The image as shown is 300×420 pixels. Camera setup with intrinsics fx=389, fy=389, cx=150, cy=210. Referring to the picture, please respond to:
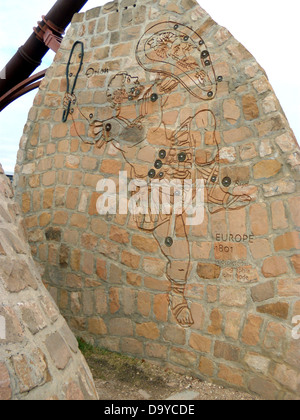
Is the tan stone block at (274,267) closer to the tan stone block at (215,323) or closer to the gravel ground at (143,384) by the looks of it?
the tan stone block at (215,323)

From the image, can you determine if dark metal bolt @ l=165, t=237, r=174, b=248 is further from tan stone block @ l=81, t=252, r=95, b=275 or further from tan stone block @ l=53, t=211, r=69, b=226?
tan stone block @ l=53, t=211, r=69, b=226

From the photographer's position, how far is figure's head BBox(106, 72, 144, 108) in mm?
3377

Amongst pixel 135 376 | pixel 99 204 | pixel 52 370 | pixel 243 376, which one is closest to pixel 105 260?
pixel 99 204

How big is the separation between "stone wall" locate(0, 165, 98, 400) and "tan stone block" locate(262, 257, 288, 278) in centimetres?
145

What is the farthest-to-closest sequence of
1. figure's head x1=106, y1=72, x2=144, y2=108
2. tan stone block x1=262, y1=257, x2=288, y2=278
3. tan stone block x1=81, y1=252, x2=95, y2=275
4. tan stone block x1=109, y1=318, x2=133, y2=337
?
tan stone block x1=81, y1=252, x2=95, y2=275 → figure's head x1=106, y1=72, x2=144, y2=108 → tan stone block x1=109, y1=318, x2=133, y2=337 → tan stone block x1=262, y1=257, x2=288, y2=278

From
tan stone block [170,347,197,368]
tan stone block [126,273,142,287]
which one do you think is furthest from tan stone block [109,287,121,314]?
tan stone block [170,347,197,368]

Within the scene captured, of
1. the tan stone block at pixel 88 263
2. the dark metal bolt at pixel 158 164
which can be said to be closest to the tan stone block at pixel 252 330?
the dark metal bolt at pixel 158 164

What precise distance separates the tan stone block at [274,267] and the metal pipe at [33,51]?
12.7 feet

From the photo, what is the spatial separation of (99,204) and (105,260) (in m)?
0.50

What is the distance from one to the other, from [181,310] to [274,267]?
0.79m

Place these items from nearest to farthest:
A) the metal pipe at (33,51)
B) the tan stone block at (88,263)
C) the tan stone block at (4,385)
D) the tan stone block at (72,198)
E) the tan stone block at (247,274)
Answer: the tan stone block at (4,385) → the tan stone block at (247,274) → the tan stone block at (88,263) → the tan stone block at (72,198) → the metal pipe at (33,51)

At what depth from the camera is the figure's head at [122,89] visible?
3.38 metres

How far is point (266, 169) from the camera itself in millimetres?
2691

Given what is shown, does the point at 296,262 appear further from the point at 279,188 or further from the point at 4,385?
the point at 4,385
